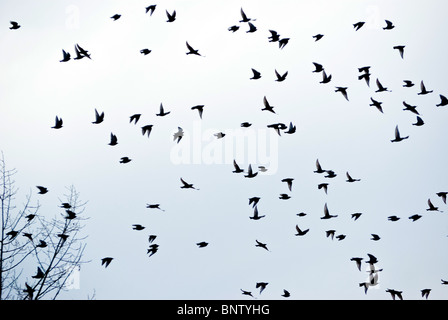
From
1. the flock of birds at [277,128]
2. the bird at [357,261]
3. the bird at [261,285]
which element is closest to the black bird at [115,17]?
the flock of birds at [277,128]

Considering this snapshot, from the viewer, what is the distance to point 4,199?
19953mm

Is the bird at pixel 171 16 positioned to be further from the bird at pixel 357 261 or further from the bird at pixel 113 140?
the bird at pixel 357 261

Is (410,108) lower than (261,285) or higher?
higher

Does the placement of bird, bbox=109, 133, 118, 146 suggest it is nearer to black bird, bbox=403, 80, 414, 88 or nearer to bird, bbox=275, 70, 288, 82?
bird, bbox=275, 70, 288, 82

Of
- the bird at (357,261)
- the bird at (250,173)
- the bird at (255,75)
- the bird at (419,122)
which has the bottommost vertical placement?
the bird at (357,261)

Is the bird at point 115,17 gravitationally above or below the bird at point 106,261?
above

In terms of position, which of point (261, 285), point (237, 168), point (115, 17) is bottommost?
point (261, 285)

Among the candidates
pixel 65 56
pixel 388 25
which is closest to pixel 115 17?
pixel 65 56

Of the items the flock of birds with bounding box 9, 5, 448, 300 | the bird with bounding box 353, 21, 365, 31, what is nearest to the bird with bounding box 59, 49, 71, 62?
the flock of birds with bounding box 9, 5, 448, 300

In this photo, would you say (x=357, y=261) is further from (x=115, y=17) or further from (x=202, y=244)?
(x=115, y=17)
